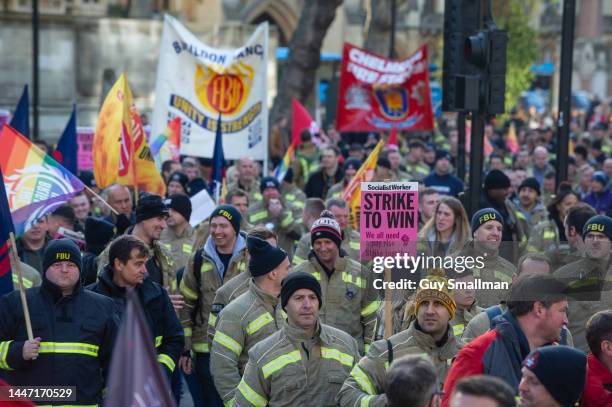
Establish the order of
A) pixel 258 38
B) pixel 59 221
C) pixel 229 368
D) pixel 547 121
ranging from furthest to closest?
1. pixel 547 121
2. pixel 258 38
3. pixel 59 221
4. pixel 229 368

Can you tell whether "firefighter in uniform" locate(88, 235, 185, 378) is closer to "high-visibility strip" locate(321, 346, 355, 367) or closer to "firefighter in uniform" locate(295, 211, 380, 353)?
"firefighter in uniform" locate(295, 211, 380, 353)

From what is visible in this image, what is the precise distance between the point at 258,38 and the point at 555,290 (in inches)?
415

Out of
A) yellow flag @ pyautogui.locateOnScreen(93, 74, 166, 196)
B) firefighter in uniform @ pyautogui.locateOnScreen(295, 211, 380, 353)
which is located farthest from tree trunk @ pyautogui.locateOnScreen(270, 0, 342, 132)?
firefighter in uniform @ pyautogui.locateOnScreen(295, 211, 380, 353)

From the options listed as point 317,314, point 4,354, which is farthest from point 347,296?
point 4,354

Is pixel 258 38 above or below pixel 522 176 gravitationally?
above

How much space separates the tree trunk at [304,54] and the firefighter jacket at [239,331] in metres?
17.3

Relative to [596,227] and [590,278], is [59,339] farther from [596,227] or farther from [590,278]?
[596,227]

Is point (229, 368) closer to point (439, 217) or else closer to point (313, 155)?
point (439, 217)

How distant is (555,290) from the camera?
6.30m

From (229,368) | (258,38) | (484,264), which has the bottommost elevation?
(229,368)

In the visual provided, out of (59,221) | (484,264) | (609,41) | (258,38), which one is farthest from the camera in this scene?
(609,41)

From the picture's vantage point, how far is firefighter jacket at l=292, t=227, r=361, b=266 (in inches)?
405

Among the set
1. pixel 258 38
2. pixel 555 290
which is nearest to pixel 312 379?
pixel 555 290

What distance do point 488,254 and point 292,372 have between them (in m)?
2.24
